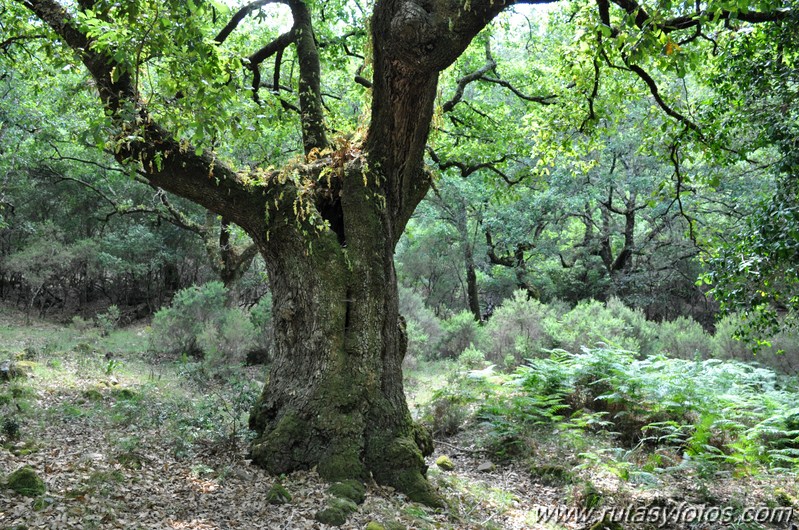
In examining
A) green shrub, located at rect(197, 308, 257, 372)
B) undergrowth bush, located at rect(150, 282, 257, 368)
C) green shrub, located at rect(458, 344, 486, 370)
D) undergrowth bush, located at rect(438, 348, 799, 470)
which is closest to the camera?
undergrowth bush, located at rect(438, 348, 799, 470)

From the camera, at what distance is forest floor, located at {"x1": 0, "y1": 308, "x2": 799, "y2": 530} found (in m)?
3.93

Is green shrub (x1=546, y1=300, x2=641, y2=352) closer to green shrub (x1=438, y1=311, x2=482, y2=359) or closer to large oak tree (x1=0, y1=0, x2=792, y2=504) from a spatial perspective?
green shrub (x1=438, y1=311, x2=482, y2=359)

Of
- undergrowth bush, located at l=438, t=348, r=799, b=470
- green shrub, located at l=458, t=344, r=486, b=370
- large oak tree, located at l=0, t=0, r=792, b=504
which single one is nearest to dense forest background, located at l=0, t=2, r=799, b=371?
green shrub, located at l=458, t=344, r=486, b=370

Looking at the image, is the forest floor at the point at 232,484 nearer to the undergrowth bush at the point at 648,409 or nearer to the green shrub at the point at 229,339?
the undergrowth bush at the point at 648,409

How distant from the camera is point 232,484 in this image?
179 inches

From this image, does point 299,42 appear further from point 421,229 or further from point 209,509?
point 421,229

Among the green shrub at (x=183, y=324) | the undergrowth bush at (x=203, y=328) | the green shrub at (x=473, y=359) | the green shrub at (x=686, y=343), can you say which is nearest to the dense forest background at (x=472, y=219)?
the green shrub at (x=686, y=343)

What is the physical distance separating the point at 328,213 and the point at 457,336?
996cm

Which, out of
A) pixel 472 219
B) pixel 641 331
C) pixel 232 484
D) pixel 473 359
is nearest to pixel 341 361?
pixel 232 484

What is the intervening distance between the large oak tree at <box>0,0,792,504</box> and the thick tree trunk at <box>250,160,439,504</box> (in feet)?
0.04

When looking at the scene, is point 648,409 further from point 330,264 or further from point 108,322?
point 108,322

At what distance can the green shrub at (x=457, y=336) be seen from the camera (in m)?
14.8

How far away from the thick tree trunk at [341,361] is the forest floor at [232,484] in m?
0.22

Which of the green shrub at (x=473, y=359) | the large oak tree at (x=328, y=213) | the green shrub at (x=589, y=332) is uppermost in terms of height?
the large oak tree at (x=328, y=213)
